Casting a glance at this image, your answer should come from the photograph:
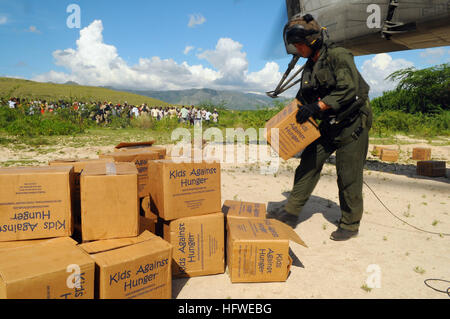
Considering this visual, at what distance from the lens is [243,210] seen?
3.14 m

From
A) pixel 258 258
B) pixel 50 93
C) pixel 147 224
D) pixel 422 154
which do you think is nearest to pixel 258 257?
pixel 258 258

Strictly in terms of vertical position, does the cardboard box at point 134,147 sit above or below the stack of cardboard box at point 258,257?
above

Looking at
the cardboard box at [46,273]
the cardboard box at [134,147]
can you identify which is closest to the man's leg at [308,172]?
the cardboard box at [134,147]

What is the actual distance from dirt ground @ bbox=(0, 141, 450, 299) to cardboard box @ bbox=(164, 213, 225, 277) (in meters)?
0.09

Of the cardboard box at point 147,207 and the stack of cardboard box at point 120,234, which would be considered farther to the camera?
the cardboard box at point 147,207

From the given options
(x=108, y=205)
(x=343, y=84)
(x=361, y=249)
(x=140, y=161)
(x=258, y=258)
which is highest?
(x=343, y=84)

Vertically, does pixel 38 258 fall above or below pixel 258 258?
above

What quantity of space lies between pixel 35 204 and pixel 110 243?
609 millimetres

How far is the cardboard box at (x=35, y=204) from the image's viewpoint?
2078mm

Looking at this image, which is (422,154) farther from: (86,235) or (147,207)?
(86,235)

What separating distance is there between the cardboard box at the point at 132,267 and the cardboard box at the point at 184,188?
35cm

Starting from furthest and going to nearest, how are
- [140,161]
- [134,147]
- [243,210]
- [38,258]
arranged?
[134,147] < [140,161] < [243,210] < [38,258]

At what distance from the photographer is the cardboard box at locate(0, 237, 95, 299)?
1536 mm

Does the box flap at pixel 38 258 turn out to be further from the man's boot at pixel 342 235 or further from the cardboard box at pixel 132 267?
the man's boot at pixel 342 235
